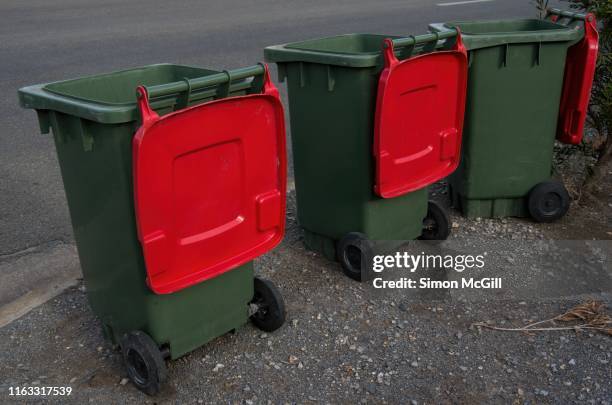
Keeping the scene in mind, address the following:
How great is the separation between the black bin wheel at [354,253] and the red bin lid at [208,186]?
0.77m

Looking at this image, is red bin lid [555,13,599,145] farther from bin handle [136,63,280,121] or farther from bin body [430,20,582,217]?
bin handle [136,63,280,121]

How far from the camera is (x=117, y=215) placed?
109 inches

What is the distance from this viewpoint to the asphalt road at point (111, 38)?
16.4 feet

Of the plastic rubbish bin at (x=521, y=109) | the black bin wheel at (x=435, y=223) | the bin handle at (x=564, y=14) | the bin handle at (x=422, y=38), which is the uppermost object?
the bin handle at (x=422, y=38)

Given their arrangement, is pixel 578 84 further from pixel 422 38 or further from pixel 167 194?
pixel 167 194

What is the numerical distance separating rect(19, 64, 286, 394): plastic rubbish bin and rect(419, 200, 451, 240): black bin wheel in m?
1.39

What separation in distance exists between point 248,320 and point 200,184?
946 mm

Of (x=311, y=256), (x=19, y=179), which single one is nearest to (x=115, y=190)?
(x=311, y=256)

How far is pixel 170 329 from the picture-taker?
300 centimetres

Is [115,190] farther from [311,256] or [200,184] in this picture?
[311,256]

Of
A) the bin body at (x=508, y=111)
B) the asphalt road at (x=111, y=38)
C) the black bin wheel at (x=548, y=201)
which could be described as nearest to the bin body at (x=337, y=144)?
the bin body at (x=508, y=111)

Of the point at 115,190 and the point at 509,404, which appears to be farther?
the point at 509,404

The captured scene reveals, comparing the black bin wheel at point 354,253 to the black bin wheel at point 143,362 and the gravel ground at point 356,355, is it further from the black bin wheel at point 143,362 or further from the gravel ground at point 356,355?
the black bin wheel at point 143,362

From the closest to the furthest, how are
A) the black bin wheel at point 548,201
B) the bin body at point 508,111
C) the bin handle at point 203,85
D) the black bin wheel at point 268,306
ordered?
1. the bin handle at point 203,85
2. the black bin wheel at point 268,306
3. the bin body at point 508,111
4. the black bin wheel at point 548,201
